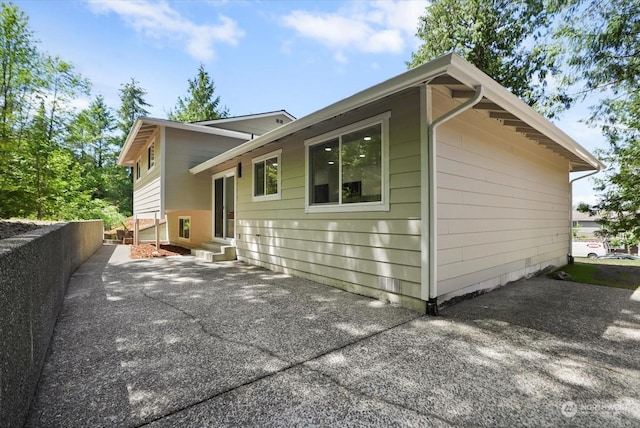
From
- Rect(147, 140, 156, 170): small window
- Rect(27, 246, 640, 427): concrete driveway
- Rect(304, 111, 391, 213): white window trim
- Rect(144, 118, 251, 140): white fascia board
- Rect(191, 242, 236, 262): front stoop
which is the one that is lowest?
Rect(27, 246, 640, 427): concrete driveway

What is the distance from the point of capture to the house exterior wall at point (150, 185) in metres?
8.31

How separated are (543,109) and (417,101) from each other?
385 inches

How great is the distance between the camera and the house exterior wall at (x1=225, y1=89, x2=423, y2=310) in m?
3.64

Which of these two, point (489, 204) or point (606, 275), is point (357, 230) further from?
point (606, 275)

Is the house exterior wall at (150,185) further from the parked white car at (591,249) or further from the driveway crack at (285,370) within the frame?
the parked white car at (591,249)

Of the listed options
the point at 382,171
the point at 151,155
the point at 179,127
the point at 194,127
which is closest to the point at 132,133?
the point at 151,155

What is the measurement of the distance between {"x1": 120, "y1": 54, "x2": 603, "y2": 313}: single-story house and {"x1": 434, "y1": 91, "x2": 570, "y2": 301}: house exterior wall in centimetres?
2

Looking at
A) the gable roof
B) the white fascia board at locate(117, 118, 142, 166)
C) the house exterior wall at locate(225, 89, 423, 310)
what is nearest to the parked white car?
the gable roof

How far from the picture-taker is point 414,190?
141 inches

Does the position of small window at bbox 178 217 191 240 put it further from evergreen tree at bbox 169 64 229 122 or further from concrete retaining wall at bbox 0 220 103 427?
evergreen tree at bbox 169 64 229 122

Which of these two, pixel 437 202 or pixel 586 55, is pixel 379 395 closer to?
pixel 437 202

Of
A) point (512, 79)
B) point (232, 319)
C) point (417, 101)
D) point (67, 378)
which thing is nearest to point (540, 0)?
point (512, 79)

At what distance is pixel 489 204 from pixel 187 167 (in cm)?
742

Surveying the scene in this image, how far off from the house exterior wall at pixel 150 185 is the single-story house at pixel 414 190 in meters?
2.78
